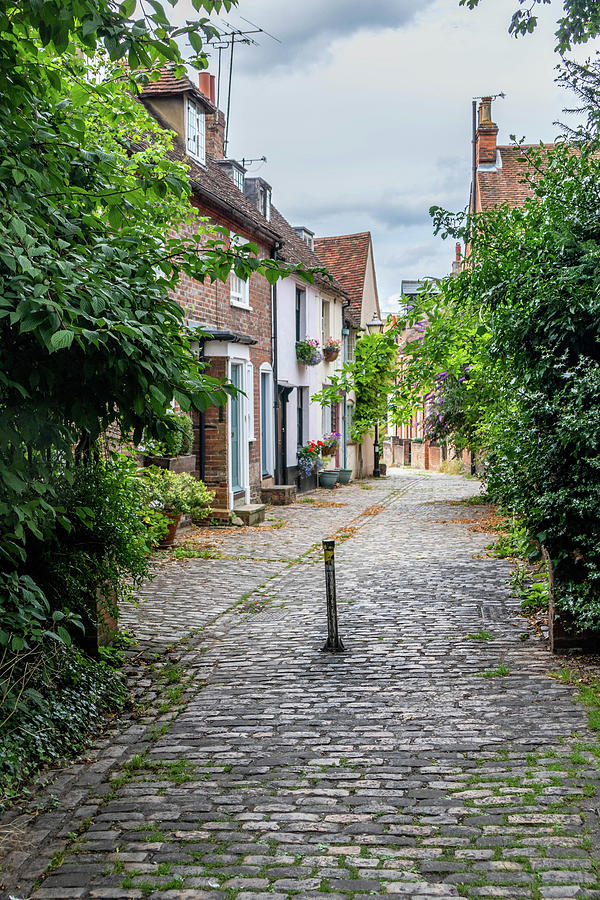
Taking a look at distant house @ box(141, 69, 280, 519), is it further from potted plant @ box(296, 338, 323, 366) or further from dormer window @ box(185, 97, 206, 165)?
potted plant @ box(296, 338, 323, 366)

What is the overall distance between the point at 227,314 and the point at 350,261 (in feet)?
61.4

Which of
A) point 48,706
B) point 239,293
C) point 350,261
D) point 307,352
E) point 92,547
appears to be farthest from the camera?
point 350,261

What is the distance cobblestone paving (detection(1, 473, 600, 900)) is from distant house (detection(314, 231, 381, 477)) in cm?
2284

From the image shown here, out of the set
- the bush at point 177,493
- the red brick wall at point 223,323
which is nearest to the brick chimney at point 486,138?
the red brick wall at point 223,323

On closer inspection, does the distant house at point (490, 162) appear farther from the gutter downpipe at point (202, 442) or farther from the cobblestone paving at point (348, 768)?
the cobblestone paving at point (348, 768)

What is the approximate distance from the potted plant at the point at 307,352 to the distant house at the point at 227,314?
312cm

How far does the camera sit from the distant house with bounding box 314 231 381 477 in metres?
31.5

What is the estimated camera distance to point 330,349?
26734 millimetres

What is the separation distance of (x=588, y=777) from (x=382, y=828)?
1.26 meters

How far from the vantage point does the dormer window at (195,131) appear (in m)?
16.0

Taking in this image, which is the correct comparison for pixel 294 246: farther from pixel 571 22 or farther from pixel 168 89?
pixel 571 22

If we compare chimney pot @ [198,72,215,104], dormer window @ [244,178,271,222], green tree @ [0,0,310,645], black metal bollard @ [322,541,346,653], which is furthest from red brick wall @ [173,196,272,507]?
green tree @ [0,0,310,645]

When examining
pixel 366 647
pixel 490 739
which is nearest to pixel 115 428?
pixel 366 647

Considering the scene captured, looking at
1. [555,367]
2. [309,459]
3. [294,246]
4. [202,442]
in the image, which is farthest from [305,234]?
[555,367]
